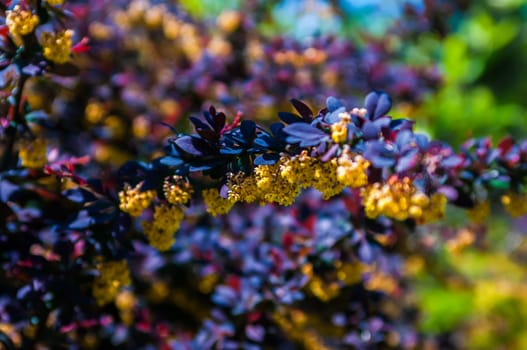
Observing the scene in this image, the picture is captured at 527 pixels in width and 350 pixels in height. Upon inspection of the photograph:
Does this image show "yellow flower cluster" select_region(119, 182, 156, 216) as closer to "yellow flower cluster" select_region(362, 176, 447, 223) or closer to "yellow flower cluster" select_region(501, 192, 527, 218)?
"yellow flower cluster" select_region(362, 176, 447, 223)

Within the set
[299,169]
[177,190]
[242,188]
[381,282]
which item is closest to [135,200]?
[177,190]

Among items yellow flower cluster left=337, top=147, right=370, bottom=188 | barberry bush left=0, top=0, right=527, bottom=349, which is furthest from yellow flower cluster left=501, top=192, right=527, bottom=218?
yellow flower cluster left=337, top=147, right=370, bottom=188

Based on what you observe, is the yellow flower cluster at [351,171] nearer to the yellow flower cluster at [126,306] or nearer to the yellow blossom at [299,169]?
the yellow blossom at [299,169]

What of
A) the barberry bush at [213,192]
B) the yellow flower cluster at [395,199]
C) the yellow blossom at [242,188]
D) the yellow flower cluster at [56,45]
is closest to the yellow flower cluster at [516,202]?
the barberry bush at [213,192]

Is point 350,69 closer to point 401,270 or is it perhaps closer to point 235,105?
point 235,105

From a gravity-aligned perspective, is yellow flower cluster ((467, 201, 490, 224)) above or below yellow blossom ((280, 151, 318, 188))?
above
